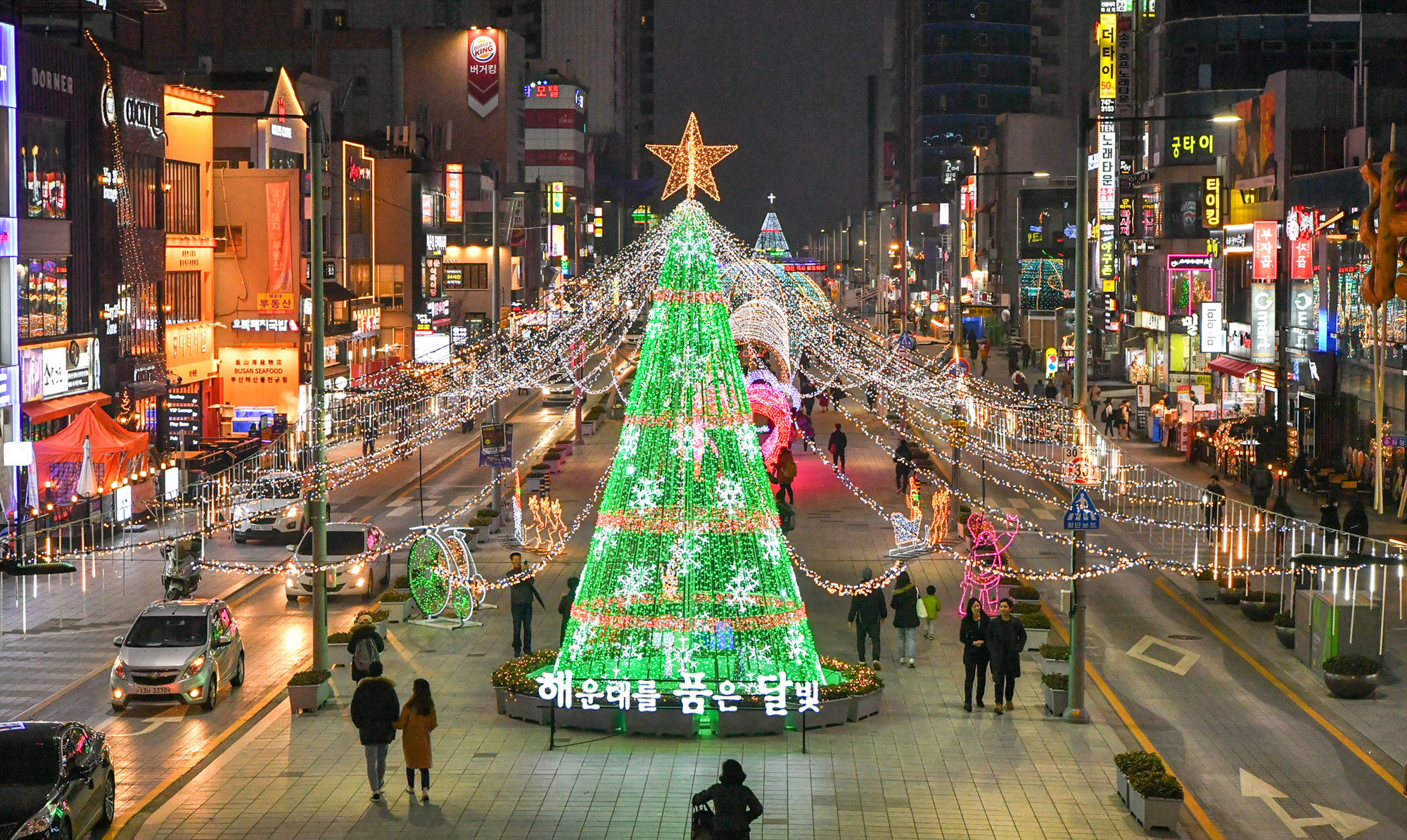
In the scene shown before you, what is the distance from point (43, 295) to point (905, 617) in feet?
85.1

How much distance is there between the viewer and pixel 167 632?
2309 cm

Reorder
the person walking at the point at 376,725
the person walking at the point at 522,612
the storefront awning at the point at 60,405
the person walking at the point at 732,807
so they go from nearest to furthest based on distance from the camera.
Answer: the person walking at the point at 732,807, the person walking at the point at 376,725, the person walking at the point at 522,612, the storefront awning at the point at 60,405

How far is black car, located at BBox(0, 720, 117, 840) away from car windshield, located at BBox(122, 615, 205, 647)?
222 inches

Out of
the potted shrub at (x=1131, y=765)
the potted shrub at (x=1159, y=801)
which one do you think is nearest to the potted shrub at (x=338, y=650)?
the potted shrub at (x=1131, y=765)

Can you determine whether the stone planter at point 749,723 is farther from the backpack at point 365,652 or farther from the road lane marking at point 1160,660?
the road lane marking at point 1160,660

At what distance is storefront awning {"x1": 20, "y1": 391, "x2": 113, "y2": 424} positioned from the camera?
4053cm

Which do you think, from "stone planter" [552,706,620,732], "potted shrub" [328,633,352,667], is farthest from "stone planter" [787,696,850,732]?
"potted shrub" [328,633,352,667]

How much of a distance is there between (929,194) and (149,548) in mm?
146295

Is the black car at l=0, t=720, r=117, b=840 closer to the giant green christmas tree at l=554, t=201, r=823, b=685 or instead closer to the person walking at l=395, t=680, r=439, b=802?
the person walking at l=395, t=680, r=439, b=802

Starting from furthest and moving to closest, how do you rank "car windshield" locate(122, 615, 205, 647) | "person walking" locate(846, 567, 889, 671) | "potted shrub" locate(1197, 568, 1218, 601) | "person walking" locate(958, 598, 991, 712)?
"potted shrub" locate(1197, 568, 1218, 601)
"person walking" locate(846, 567, 889, 671)
"car windshield" locate(122, 615, 205, 647)
"person walking" locate(958, 598, 991, 712)

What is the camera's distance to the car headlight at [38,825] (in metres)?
15.0

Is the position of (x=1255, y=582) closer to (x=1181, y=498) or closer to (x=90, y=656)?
(x=1181, y=498)

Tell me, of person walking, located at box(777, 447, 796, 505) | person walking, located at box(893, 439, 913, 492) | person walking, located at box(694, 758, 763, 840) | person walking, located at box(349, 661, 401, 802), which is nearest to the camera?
person walking, located at box(694, 758, 763, 840)

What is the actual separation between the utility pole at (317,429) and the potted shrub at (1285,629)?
1417 centimetres
